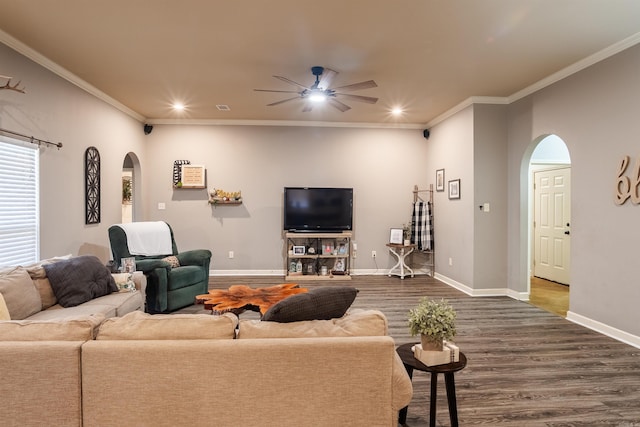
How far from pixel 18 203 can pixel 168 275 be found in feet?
5.13

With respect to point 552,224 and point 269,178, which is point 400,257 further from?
point 269,178

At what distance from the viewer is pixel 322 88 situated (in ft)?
13.5

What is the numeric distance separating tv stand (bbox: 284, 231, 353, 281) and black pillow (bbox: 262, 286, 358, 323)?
4507mm

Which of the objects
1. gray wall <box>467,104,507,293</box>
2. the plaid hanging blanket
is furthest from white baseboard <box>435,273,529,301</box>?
the plaid hanging blanket

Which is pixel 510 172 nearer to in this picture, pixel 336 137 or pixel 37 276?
pixel 336 137

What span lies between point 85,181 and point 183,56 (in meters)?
2.08

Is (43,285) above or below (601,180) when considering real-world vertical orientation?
below

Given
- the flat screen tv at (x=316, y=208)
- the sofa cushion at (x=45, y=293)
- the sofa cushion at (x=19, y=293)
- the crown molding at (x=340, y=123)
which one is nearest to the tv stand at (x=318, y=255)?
the flat screen tv at (x=316, y=208)

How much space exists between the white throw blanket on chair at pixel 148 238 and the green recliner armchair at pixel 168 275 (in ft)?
0.24

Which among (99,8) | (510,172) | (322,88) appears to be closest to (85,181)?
(99,8)

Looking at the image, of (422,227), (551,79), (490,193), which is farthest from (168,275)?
(551,79)

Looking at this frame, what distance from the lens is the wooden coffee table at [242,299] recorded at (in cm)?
282

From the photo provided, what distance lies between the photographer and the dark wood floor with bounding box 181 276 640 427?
2217 mm

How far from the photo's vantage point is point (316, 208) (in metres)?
6.39
